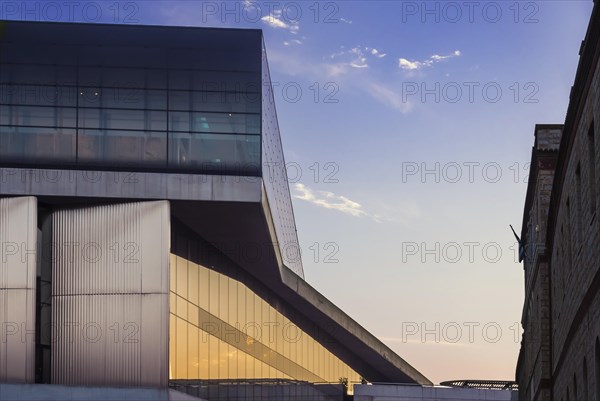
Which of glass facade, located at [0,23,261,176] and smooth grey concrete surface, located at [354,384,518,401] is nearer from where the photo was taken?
glass facade, located at [0,23,261,176]

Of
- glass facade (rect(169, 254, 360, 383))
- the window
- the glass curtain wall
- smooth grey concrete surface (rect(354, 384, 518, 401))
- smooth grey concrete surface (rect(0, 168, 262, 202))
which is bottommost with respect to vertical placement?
smooth grey concrete surface (rect(354, 384, 518, 401))

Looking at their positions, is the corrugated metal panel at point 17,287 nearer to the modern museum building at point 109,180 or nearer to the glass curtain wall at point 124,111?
the modern museum building at point 109,180

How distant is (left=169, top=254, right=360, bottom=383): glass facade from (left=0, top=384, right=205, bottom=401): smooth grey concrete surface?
211 inches

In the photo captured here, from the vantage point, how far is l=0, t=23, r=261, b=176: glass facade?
3416cm

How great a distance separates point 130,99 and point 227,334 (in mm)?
12176

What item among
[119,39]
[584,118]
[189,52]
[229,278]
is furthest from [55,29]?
[584,118]

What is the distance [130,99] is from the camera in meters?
34.7

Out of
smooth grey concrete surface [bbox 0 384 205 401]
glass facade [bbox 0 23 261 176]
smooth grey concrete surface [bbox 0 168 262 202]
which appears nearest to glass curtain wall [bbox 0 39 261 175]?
glass facade [bbox 0 23 261 176]

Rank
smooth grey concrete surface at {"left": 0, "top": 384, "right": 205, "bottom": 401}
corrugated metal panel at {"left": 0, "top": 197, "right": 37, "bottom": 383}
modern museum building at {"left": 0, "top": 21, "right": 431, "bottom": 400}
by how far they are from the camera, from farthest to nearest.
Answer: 1. modern museum building at {"left": 0, "top": 21, "right": 431, "bottom": 400}
2. corrugated metal panel at {"left": 0, "top": 197, "right": 37, "bottom": 383}
3. smooth grey concrete surface at {"left": 0, "top": 384, "right": 205, "bottom": 401}

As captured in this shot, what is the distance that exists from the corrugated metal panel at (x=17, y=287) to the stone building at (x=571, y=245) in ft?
50.8

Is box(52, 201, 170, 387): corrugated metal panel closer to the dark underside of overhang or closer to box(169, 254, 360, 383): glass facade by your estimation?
the dark underside of overhang

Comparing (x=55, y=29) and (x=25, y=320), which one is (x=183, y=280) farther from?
(x=55, y=29)

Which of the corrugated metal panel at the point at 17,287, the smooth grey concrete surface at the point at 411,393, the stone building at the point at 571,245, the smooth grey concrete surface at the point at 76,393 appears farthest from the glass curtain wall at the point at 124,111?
the smooth grey concrete surface at the point at 411,393

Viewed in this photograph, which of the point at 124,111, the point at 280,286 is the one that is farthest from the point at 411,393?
the point at 124,111
